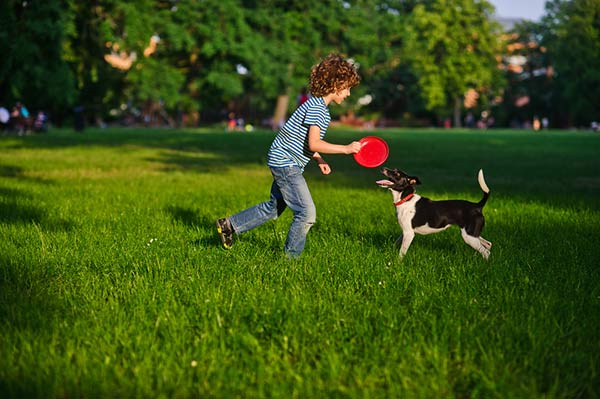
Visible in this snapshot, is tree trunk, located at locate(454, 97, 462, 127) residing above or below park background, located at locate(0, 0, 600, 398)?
above

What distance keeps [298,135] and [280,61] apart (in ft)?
133

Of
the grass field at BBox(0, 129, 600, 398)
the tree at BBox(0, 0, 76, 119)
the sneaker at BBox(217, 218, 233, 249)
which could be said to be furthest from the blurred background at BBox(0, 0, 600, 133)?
the sneaker at BBox(217, 218, 233, 249)

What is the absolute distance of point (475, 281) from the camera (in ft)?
17.1

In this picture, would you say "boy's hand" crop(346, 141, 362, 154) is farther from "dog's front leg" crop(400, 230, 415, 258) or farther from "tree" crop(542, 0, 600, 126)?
"tree" crop(542, 0, 600, 126)

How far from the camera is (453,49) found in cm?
8050

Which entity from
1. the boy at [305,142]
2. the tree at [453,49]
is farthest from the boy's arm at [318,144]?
the tree at [453,49]

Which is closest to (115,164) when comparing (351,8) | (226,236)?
(226,236)

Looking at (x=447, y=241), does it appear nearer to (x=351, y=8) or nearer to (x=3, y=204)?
(x=3, y=204)

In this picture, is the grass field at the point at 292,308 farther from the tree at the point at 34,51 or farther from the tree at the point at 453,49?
the tree at the point at 453,49

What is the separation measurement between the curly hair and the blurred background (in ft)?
→ 48.9

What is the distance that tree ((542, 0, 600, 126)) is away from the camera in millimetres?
60312

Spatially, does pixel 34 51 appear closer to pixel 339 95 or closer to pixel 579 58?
pixel 339 95

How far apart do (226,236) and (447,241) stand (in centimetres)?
251

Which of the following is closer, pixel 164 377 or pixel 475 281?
pixel 164 377
